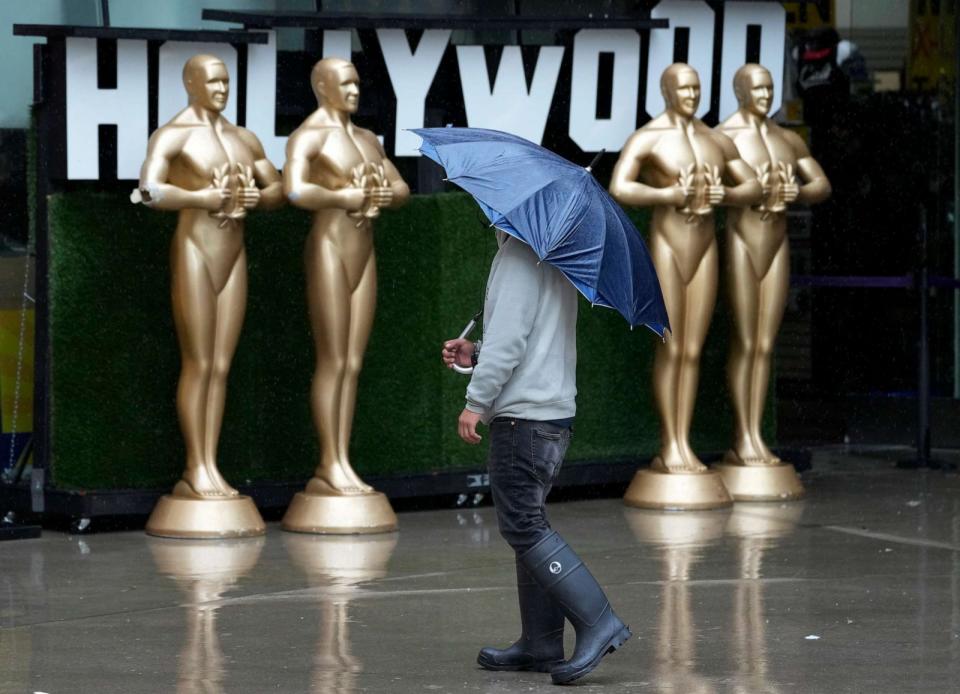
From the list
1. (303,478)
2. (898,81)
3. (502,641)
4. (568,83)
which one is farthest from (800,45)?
(502,641)

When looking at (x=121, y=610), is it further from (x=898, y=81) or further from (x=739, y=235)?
(x=898, y=81)

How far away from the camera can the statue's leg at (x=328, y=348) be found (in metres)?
8.45

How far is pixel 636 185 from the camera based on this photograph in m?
8.93

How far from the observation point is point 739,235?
376 inches

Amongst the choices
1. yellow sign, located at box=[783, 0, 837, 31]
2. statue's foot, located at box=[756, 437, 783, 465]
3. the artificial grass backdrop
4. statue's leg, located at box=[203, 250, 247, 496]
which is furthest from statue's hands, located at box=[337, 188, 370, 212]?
yellow sign, located at box=[783, 0, 837, 31]

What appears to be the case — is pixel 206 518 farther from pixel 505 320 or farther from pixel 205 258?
pixel 505 320

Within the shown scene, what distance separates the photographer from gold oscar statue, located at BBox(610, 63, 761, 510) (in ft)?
29.7

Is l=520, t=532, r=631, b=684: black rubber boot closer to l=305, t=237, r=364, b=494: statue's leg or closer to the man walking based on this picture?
the man walking

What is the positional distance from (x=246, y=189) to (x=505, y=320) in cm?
294

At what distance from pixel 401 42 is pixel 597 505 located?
253 cm

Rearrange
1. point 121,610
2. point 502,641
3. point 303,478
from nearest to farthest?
point 502,641
point 121,610
point 303,478

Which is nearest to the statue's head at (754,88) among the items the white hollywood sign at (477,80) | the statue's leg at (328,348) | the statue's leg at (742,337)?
the white hollywood sign at (477,80)

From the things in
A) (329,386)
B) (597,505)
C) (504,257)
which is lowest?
(597,505)

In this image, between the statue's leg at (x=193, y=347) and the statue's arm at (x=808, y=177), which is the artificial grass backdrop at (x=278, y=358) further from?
the statue's arm at (x=808, y=177)
